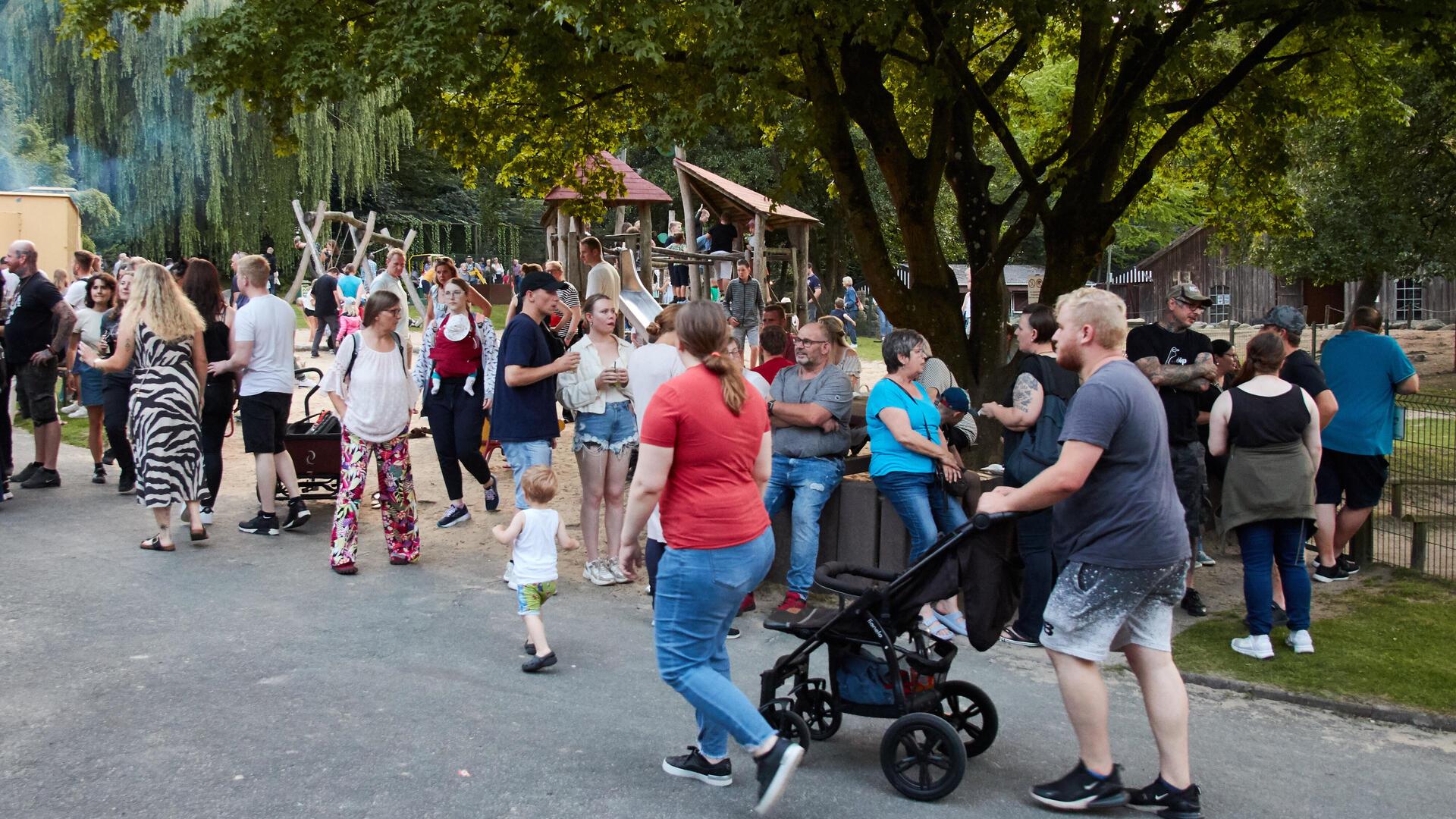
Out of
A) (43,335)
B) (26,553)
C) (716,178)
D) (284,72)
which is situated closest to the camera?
(26,553)

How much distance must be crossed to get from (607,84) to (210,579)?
6432mm

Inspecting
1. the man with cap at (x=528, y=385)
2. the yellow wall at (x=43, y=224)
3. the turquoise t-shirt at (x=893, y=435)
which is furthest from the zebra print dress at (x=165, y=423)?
the yellow wall at (x=43, y=224)

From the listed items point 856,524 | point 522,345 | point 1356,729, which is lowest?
point 1356,729

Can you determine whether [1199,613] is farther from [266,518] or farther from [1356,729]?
[266,518]

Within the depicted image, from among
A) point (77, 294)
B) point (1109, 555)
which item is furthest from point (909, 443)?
point (77, 294)

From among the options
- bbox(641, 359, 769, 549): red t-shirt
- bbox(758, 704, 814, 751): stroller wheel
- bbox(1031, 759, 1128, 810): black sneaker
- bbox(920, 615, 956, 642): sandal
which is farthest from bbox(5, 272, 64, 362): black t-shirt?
bbox(1031, 759, 1128, 810): black sneaker

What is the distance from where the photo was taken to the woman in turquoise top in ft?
22.7

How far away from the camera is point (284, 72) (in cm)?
995

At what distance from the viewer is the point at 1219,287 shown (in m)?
52.6

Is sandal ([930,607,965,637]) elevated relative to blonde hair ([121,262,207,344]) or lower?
lower

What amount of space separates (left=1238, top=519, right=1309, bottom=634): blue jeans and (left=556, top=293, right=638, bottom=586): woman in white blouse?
3841 millimetres

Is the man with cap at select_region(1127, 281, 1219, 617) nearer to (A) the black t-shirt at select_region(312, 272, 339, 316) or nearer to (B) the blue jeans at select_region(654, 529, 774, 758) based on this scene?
(B) the blue jeans at select_region(654, 529, 774, 758)

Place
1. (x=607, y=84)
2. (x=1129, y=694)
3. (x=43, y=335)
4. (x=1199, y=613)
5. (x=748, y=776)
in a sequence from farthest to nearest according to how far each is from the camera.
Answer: (x=607, y=84)
(x=43, y=335)
(x=1199, y=613)
(x=1129, y=694)
(x=748, y=776)

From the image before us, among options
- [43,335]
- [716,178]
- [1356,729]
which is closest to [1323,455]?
[1356,729]
